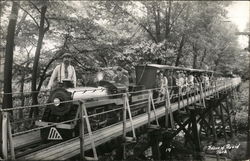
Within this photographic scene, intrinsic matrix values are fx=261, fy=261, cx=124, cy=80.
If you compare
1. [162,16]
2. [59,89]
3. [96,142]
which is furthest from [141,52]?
[96,142]

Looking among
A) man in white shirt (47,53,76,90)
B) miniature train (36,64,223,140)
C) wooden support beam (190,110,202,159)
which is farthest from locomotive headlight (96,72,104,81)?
wooden support beam (190,110,202,159)

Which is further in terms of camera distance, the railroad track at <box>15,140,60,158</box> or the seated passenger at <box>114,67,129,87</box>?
the seated passenger at <box>114,67,129,87</box>

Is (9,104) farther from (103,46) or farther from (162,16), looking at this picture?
(162,16)

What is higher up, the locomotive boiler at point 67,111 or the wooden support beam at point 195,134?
→ the locomotive boiler at point 67,111

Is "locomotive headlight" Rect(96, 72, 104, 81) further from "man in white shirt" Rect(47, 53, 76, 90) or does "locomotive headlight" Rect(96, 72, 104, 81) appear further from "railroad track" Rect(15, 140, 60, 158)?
"railroad track" Rect(15, 140, 60, 158)

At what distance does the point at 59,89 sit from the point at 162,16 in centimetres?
1411

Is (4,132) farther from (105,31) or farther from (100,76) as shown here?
(105,31)

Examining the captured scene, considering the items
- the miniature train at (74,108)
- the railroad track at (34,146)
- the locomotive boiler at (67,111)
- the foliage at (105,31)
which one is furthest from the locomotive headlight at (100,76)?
the railroad track at (34,146)

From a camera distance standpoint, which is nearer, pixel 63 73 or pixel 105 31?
pixel 63 73

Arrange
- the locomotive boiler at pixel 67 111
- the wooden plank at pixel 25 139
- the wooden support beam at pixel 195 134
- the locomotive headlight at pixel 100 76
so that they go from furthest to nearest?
the wooden support beam at pixel 195 134, the locomotive headlight at pixel 100 76, the locomotive boiler at pixel 67 111, the wooden plank at pixel 25 139

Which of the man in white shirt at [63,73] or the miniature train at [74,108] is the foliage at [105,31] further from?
the miniature train at [74,108]

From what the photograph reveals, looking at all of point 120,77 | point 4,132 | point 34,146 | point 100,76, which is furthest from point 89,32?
point 4,132

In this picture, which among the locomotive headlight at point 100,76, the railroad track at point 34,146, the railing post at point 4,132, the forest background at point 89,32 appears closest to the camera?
the railing post at point 4,132

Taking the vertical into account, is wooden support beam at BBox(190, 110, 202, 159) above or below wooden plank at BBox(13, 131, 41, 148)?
below
